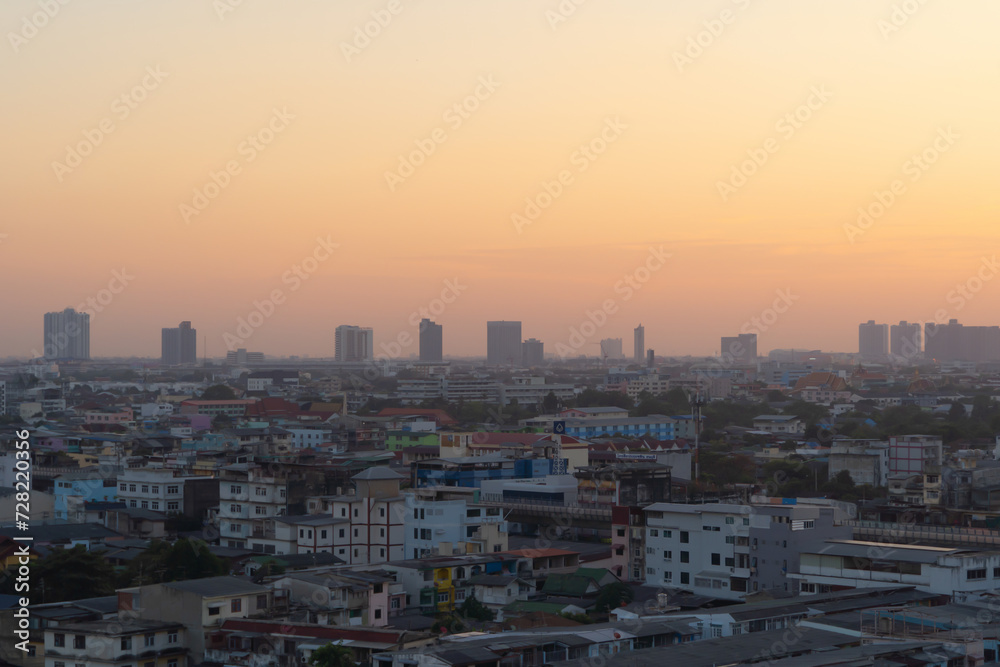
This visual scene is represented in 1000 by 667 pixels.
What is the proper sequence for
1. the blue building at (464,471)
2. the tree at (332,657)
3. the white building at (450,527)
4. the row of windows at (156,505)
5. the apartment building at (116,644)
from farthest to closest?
the blue building at (464,471) < the row of windows at (156,505) < the white building at (450,527) < the apartment building at (116,644) < the tree at (332,657)

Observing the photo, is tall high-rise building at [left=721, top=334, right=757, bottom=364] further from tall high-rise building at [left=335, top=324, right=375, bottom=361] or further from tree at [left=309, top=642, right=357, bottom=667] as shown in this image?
tree at [left=309, top=642, right=357, bottom=667]

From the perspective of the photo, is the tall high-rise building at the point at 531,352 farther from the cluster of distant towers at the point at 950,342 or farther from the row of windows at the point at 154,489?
the row of windows at the point at 154,489

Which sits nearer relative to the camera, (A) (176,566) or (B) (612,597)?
(B) (612,597)

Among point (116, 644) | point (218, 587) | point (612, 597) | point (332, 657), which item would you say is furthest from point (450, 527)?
point (332, 657)

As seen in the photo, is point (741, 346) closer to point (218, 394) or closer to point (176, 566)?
point (218, 394)

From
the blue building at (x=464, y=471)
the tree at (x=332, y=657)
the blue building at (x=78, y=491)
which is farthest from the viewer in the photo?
the blue building at (x=464, y=471)

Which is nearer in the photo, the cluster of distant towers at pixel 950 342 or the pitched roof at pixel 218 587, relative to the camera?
the pitched roof at pixel 218 587

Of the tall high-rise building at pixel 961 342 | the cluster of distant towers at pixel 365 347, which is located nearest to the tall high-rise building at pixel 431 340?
the cluster of distant towers at pixel 365 347
